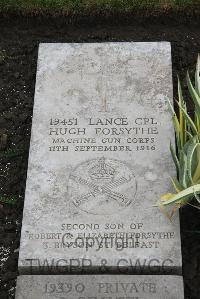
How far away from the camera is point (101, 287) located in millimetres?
4094

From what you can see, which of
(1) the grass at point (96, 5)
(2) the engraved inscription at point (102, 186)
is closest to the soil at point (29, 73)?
(1) the grass at point (96, 5)

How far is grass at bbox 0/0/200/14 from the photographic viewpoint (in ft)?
19.4

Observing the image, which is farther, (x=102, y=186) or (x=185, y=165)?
(x=102, y=186)

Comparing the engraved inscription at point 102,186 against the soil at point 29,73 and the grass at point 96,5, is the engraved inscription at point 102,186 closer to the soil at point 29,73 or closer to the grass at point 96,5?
the soil at point 29,73

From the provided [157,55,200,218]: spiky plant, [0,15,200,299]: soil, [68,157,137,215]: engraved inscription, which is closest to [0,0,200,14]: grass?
[0,15,200,299]: soil

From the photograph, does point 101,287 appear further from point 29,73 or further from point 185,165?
point 29,73

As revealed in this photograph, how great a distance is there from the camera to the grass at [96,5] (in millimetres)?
5922

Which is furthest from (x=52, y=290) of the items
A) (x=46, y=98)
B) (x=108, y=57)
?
(x=108, y=57)

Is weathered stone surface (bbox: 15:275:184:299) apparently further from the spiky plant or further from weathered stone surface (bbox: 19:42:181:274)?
the spiky plant

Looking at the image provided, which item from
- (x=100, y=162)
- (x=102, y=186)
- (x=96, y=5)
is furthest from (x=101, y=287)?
(x=96, y=5)

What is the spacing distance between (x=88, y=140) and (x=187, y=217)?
0.83 metres

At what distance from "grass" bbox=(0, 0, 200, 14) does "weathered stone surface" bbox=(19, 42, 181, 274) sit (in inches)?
32.1

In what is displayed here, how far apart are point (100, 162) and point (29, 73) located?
1324 millimetres

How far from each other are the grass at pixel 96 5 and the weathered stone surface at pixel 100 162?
814mm
